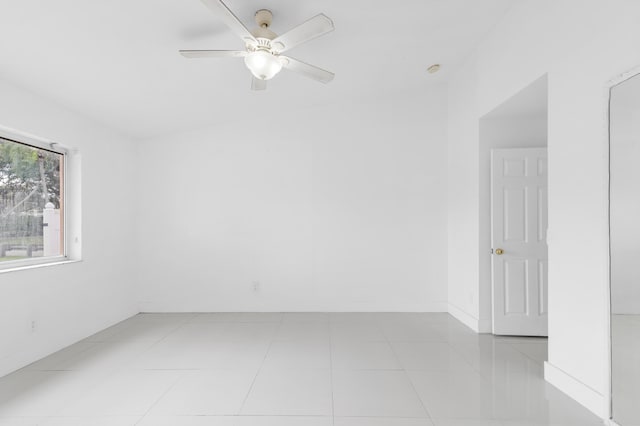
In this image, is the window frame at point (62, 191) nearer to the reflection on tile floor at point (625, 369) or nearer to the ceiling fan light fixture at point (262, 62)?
the ceiling fan light fixture at point (262, 62)

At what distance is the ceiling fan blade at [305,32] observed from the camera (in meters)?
2.00

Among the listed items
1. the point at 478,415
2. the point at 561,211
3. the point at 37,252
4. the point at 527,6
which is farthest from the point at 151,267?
the point at 527,6

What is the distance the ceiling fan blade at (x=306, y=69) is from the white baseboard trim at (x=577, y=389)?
281 centimetres

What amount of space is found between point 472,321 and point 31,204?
476cm

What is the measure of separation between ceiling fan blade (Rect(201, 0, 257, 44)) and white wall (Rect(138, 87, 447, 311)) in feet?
7.85

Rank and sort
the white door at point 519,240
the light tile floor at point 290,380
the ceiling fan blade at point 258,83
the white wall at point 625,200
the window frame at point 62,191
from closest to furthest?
the white wall at point 625,200 → the light tile floor at point 290,380 → the ceiling fan blade at point 258,83 → the window frame at point 62,191 → the white door at point 519,240

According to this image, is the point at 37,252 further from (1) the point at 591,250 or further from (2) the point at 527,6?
(2) the point at 527,6

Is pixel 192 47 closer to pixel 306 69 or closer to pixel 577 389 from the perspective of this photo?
pixel 306 69

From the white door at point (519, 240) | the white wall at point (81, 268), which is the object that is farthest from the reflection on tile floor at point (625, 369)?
the white wall at point (81, 268)

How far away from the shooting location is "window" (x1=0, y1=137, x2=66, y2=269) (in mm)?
2898

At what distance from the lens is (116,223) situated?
4082 millimetres

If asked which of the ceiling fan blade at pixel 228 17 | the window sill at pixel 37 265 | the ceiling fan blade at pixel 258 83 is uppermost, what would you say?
the ceiling fan blade at pixel 228 17

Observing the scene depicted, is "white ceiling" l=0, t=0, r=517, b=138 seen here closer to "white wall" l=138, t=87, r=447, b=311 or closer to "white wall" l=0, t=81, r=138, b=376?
"white wall" l=0, t=81, r=138, b=376

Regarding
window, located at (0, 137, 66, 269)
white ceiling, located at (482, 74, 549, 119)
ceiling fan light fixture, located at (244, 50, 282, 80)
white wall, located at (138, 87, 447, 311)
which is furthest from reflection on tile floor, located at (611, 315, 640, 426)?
window, located at (0, 137, 66, 269)
